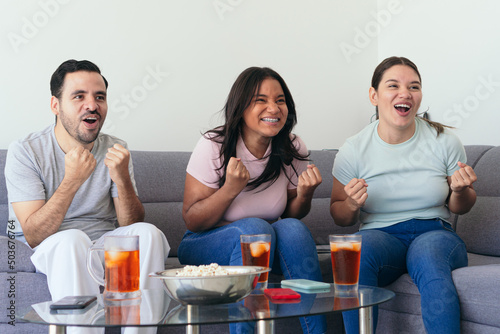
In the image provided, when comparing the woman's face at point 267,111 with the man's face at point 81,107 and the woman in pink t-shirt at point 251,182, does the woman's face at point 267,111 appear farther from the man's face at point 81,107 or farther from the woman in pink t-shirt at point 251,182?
the man's face at point 81,107

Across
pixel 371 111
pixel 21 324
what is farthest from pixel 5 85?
pixel 371 111

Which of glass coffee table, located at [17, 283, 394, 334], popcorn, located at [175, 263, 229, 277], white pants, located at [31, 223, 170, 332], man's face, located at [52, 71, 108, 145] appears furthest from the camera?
man's face, located at [52, 71, 108, 145]

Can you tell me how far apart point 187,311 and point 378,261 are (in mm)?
821

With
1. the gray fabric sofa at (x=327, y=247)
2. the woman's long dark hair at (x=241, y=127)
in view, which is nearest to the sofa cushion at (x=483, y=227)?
the gray fabric sofa at (x=327, y=247)

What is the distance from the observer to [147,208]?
2311mm

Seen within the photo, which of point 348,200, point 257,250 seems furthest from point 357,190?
point 257,250

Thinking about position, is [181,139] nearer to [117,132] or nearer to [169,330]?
[117,132]

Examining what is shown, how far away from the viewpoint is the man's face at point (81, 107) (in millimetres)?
1873

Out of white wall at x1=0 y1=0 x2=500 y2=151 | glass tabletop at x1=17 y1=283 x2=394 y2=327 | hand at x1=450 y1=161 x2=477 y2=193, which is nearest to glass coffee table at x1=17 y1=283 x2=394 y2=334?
glass tabletop at x1=17 y1=283 x2=394 y2=327

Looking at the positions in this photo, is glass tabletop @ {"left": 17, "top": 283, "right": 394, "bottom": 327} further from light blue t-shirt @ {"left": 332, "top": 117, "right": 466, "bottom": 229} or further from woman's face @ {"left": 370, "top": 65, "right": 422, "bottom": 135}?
woman's face @ {"left": 370, "top": 65, "right": 422, "bottom": 135}

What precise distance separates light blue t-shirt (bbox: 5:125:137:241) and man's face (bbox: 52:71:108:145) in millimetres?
84

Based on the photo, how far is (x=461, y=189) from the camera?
1.81 meters

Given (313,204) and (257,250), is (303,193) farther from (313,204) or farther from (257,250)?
(313,204)

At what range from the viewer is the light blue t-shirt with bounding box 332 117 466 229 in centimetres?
193
